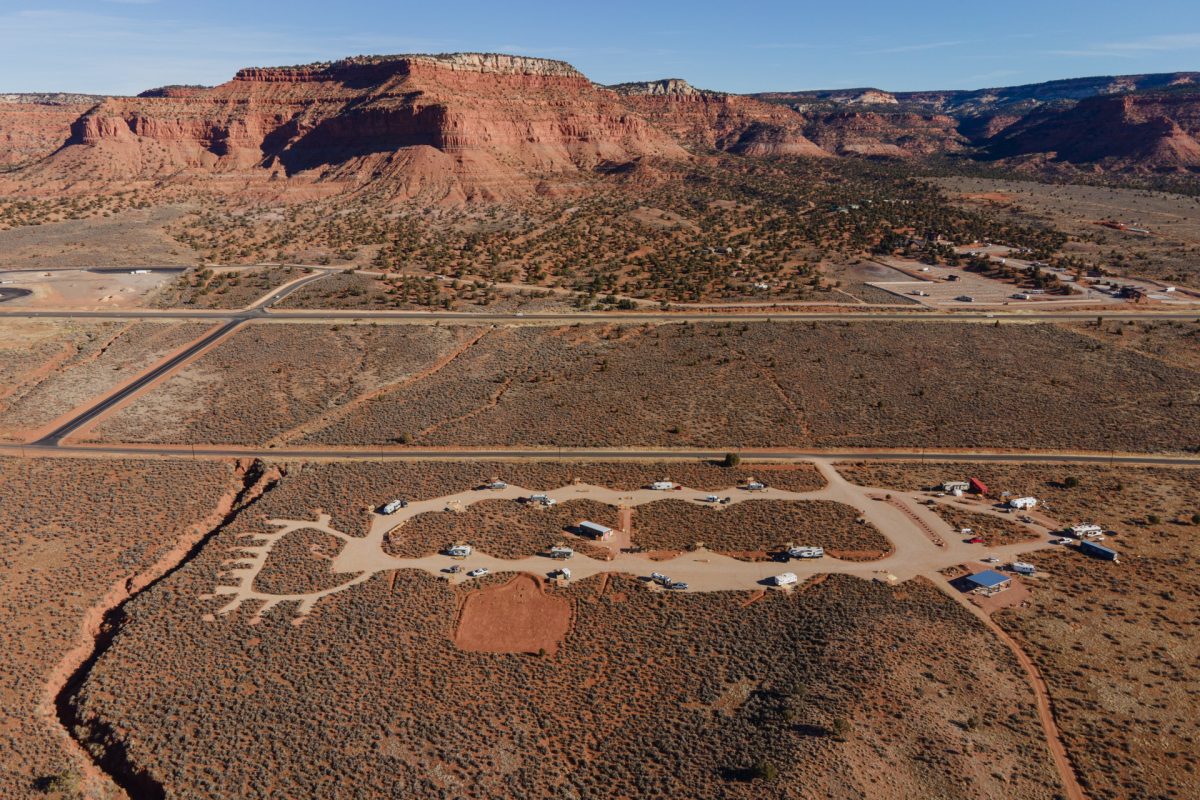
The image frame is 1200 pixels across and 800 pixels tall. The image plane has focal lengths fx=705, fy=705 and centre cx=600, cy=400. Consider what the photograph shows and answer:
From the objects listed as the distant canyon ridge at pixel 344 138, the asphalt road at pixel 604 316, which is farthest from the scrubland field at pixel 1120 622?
the distant canyon ridge at pixel 344 138

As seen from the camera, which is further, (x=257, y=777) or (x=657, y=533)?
(x=657, y=533)

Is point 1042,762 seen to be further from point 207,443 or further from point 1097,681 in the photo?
point 207,443

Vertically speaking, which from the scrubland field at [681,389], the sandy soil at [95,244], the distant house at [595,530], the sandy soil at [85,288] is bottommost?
the distant house at [595,530]

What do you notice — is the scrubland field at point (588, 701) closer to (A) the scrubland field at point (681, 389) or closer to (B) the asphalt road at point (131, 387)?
(A) the scrubland field at point (681, 389)

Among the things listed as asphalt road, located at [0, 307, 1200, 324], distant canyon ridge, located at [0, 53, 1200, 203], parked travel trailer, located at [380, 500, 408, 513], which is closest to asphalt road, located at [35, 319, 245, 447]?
asphalt road, located at [0, 307, 1200, 324]

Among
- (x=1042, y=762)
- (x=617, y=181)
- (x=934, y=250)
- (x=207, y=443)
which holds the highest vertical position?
(x=617, y=181)

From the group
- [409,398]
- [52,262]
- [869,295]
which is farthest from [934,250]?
[52,262]

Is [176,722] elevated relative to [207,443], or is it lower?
lower

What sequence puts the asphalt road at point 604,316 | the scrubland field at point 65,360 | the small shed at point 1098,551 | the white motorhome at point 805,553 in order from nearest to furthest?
the small shed at point 1098,551 < the white motorhome at point 805,553 < the scrubland field at point 65,360 < the asphalt road at point 604,316
